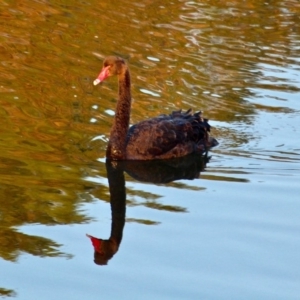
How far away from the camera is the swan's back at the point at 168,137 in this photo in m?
9.60

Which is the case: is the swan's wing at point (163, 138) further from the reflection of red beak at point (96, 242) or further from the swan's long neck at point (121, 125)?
the reflection of red beak at point (96, 242)

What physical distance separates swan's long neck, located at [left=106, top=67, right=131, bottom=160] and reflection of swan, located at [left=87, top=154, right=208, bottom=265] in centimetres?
10

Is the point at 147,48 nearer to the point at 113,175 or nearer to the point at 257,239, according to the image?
the point at 113,175

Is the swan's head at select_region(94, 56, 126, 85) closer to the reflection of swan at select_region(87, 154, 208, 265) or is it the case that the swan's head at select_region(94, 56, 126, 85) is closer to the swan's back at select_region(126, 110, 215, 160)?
the swan's back at select_region(126, 110, 215, 160)

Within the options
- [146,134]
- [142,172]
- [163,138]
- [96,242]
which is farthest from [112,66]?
[96,242]

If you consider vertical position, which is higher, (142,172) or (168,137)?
(168,137)

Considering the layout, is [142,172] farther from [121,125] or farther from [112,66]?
[112,66]

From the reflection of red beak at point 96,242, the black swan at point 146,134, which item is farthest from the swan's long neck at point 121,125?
the reflection of red beak at point 96,242

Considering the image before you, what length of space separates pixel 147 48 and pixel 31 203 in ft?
19.3

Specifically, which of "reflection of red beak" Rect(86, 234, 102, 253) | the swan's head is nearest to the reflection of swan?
"reflection of red beak" Rect(86, 234, 102, 253)

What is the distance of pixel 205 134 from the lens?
10.1 m

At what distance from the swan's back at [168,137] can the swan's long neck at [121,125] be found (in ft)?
0.26

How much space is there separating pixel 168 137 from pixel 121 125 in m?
0.48

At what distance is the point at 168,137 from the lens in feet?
31.8
